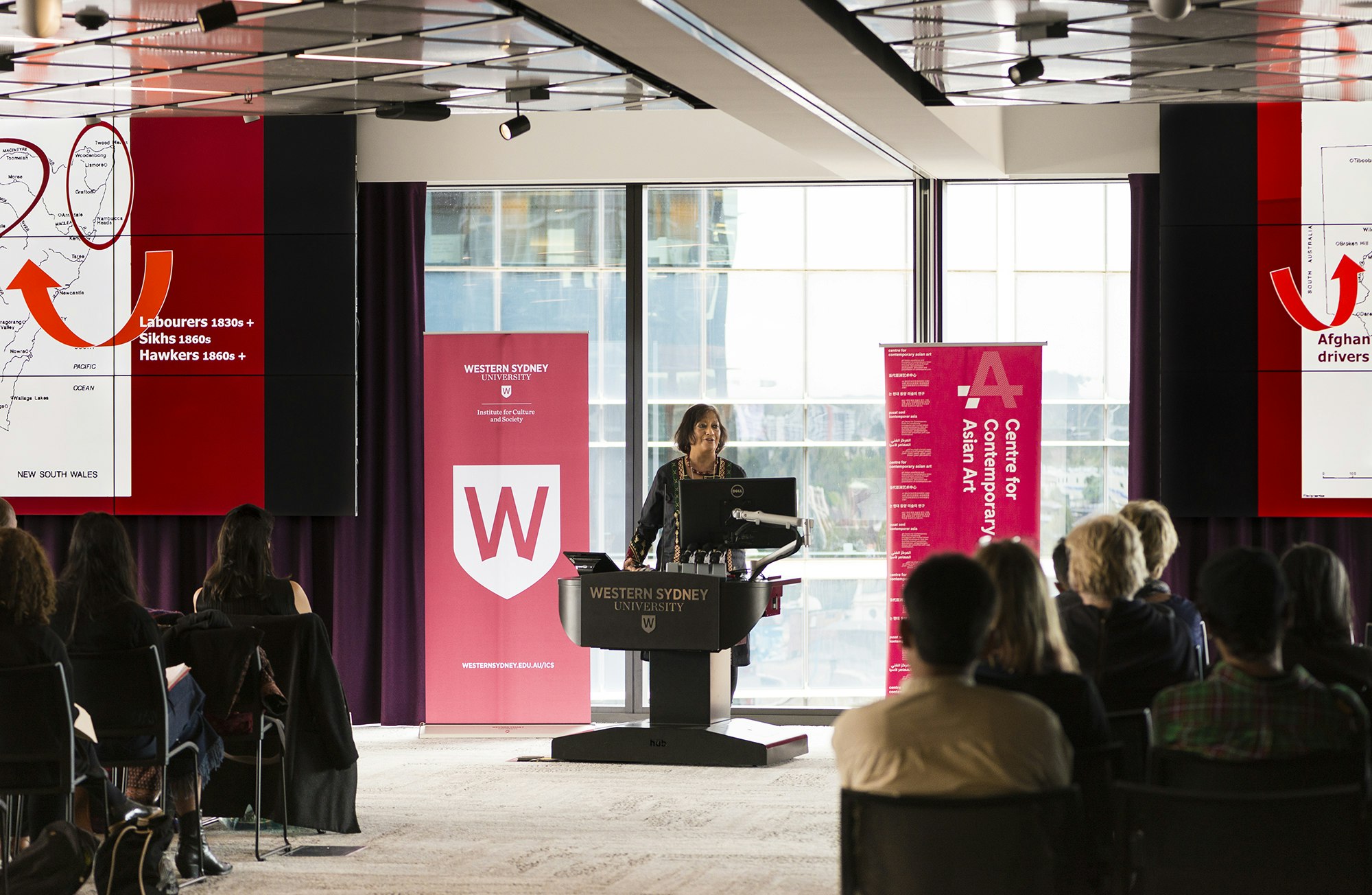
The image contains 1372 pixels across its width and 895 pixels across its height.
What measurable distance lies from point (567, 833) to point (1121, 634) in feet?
7.96

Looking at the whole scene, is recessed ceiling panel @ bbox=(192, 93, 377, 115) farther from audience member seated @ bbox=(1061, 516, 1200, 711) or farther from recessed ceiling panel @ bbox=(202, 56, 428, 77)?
audience member seated @ bbox=(1061, 516, 1200, 711)

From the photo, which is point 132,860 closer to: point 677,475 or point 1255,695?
point 1255,695

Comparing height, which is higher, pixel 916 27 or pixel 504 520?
pixel 916 27

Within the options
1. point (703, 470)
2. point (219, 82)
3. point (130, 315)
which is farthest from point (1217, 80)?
point (130, 315)

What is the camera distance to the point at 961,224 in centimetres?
799

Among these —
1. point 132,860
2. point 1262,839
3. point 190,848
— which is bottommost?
point 190,848

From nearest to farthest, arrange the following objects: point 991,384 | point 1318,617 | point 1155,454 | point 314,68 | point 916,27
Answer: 1. point 1318,617
2. point 916,27
3. point 314,68
4. point 991,384
5. point 1155,454

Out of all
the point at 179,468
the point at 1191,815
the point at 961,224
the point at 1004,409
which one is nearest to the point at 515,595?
the point at 179,468

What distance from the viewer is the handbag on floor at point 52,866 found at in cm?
398

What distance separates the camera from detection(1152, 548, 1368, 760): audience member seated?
2643 mm

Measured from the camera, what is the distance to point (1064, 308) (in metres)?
7.89

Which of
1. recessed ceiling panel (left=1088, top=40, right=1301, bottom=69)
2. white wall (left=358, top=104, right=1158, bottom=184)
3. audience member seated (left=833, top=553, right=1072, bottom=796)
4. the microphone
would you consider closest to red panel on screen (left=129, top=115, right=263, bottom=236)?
white wall (left=358, top=104, right=1158, bottom=184)

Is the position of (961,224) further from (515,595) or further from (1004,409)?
(515,595)

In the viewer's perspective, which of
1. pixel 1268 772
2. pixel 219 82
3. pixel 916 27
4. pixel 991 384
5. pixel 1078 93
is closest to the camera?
pixel 1268 772
